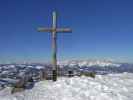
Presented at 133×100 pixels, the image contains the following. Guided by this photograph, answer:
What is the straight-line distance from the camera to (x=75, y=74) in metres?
23.4

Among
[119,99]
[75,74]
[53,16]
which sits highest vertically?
[53,16]

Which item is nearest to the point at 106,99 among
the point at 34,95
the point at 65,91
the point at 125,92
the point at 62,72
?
the point at 125,92

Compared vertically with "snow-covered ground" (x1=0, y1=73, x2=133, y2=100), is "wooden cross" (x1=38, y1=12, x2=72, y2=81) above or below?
above

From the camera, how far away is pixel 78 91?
16.6 meters

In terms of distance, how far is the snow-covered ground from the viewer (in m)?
15.4

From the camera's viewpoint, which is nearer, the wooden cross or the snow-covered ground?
the snow-covered ground

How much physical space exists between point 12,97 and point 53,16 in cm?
949

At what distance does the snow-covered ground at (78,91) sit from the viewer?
15383 mm

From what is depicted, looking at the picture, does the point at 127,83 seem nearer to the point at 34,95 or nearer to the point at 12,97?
the point at 34,95

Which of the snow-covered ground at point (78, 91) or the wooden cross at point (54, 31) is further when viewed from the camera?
the wooden cross at point (54, 31)

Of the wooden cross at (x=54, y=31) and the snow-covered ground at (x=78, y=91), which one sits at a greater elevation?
the wooden cross at (x=54, y=31)

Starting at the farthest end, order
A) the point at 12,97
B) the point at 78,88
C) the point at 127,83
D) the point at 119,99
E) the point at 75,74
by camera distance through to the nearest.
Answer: the point at 75,74 < the point at 127,83 < the point at 78,88 < the point at 12,97 < the point at 119,99

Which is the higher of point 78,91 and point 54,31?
point 54,31

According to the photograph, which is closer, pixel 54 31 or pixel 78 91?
pixel 78 91
